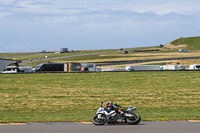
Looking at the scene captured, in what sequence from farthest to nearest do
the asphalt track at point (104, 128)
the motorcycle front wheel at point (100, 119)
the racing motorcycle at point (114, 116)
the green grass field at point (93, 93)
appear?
the green grass field at point (93, 93), the motorcycle front wheel at point (100, 119), the racing motorcycle at point (114, 116), the asphalt track at point (104, 128)

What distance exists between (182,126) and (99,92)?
2040 cm

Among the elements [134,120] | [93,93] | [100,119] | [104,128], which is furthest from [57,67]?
[104,128]

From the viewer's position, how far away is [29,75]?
159 ft

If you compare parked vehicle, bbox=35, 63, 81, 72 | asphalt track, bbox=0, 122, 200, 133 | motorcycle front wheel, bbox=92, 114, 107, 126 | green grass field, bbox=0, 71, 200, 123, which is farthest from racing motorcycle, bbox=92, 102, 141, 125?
parked vehicle, bbox=35, 63, 81, 72

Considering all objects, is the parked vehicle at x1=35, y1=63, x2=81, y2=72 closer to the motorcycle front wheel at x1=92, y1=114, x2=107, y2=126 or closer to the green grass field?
the green grass field

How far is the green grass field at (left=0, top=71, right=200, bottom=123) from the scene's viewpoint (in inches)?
1174

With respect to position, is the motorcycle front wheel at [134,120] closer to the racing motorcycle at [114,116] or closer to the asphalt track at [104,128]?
the racing motorcycle at [114,116]

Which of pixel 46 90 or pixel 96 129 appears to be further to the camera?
pixel 46 90

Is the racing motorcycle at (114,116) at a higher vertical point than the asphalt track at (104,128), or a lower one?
higher

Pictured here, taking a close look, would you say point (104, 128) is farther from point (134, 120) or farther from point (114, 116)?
point (134, 120)

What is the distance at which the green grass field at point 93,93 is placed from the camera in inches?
1174

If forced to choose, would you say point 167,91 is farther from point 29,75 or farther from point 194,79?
point 29,75

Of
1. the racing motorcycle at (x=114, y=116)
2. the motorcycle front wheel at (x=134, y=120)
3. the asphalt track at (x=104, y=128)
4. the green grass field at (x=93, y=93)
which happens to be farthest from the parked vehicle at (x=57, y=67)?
the motorcycle front wheel at (x=134, y=120)

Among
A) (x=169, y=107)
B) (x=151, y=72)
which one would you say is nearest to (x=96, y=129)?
(x=169, y=107)
